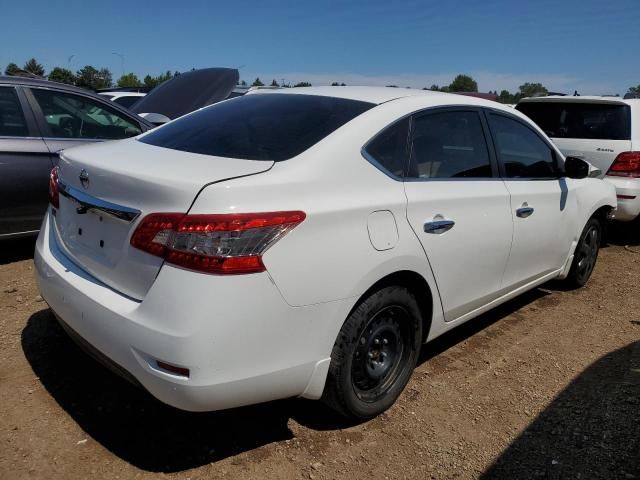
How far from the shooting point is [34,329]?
138 inches

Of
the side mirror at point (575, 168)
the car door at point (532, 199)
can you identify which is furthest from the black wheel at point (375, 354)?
the side mirror at point (575, 168)

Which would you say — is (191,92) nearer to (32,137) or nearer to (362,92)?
(32,137)

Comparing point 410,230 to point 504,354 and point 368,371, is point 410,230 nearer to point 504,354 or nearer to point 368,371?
point 368,371

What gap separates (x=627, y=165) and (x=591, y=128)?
0.62m

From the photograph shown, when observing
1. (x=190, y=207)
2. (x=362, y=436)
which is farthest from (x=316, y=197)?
(x=362, y=436)

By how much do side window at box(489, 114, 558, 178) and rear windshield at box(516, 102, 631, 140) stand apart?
8.34 feet

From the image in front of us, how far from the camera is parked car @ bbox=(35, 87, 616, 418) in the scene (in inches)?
80.0

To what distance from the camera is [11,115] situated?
4.62 metres

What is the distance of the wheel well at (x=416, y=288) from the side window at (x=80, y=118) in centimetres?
362

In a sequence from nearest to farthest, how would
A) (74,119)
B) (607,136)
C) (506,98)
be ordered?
1. (74,119)
2. (607,136)
3. (506,98)

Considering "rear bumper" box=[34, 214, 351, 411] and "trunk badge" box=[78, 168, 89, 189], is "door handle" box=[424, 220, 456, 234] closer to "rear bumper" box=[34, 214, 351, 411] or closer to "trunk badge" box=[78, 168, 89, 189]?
"rear bumper" box=[34, 214, 351, 411]

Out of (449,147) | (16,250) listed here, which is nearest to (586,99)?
(449,147)

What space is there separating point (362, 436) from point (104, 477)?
46.5 inches

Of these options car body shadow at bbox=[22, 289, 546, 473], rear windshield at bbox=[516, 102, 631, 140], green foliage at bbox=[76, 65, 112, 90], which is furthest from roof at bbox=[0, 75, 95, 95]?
green foliage at bbox=[76, 65, 112, 90]
